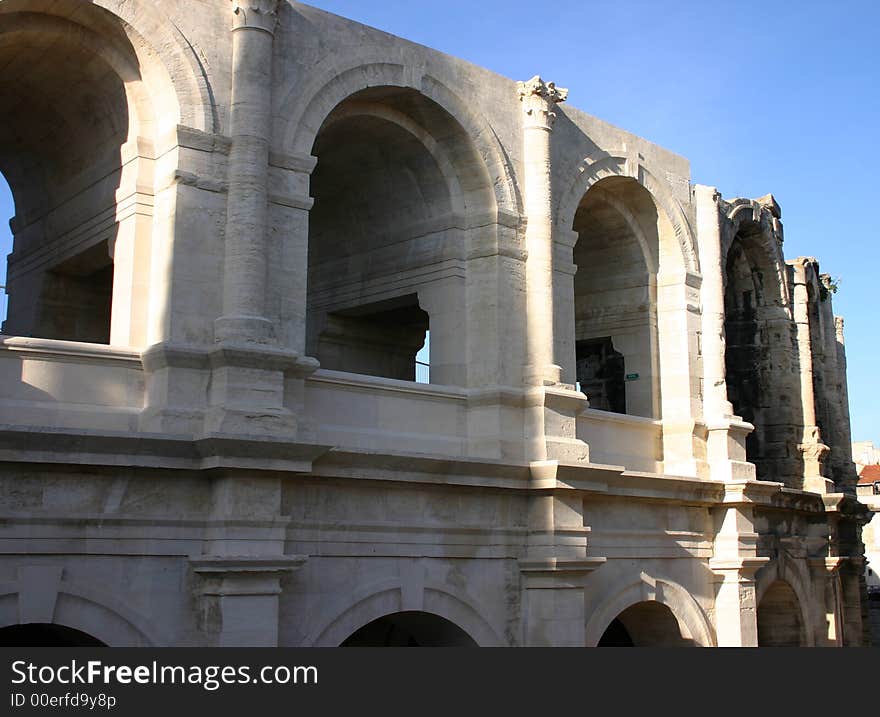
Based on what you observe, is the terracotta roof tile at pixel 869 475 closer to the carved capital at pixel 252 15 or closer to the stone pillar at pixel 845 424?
the stone pillar at pixel 845 424

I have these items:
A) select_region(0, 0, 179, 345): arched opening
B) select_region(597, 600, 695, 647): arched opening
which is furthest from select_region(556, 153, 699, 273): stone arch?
select_region(0, 0, 179, 345): arched opening

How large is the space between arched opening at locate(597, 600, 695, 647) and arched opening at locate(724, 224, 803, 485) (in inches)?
191

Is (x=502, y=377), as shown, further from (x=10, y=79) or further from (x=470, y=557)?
(x=10, y=79)

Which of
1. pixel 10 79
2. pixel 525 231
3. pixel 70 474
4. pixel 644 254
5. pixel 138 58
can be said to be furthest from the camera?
pixel 644 254

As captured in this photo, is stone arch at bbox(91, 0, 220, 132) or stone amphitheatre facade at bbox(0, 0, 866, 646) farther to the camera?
stone arch at bbox(91, 0, 220, 132)

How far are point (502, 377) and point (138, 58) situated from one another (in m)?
5.30

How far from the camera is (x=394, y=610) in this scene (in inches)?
471

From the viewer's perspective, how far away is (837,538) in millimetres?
19469

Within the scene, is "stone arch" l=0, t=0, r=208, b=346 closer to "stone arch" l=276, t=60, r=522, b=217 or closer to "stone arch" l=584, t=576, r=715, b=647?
"stone arch" l=276, t=60, r=522, b=217

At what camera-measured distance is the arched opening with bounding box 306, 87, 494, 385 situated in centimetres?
1363

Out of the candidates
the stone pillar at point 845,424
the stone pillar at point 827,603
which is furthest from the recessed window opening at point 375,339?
the stone pillar at point 845,424

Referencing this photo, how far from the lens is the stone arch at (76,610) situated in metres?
9.62

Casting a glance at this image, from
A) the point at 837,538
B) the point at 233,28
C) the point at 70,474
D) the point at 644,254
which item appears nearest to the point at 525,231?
the point at 644,254

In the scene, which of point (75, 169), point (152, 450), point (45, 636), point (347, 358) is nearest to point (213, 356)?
point (152, 450)
